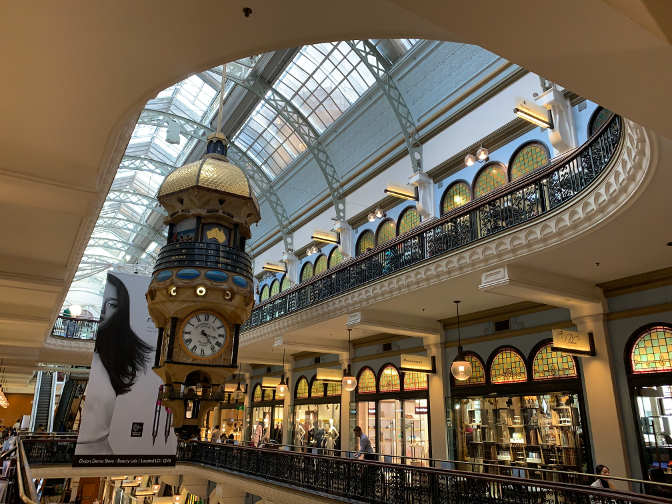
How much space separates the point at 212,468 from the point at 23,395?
37658 millimetres

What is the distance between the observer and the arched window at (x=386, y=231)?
1701 cm

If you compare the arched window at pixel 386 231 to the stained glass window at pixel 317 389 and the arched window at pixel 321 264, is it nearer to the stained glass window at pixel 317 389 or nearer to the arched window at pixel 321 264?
the arched window at pixel 321 264

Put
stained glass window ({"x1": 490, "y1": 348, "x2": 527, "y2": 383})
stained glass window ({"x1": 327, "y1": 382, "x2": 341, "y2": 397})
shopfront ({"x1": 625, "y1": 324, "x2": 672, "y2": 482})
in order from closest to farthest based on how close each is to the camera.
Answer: shopfront ({"x1": 625, "y1": 324, "x2": 672, "y2": 482}) < stained glass window ({"x1": 490, "y1": 348, "x2": 527, "y2": 383}) < stained glass window ({"x1": 327, "y1": 382, "x2": 341, "y2": 397})

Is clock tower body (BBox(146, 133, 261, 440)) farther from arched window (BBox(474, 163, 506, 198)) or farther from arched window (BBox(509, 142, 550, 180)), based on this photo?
arched window (BBox(474, 163, 506, 198))

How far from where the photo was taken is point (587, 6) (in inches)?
→ 87.7

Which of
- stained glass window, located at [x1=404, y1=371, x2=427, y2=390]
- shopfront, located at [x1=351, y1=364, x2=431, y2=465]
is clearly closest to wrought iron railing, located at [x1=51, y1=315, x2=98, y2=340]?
shopfront, located at [x1=351, y1=364, x2=431, y2=465]

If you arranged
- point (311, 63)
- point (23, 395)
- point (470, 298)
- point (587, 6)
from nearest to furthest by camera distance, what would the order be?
point (587, 6)
point (470, 298)
point (311, 63)
point (23, 395)

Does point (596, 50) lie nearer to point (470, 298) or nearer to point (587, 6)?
point (587, 6)

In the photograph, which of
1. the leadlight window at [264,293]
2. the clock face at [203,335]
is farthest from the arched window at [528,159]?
the leadlight window at [264,293]

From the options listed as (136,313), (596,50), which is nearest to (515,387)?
(136,313)

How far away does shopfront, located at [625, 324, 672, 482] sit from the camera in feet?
29.3

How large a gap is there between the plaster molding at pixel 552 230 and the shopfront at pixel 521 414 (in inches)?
135

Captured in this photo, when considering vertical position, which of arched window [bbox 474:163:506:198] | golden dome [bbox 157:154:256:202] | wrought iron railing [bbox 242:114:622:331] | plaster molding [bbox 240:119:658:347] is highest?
arched window [bbox 474:163:506:198]

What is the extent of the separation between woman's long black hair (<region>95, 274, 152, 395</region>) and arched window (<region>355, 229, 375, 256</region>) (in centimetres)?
885
